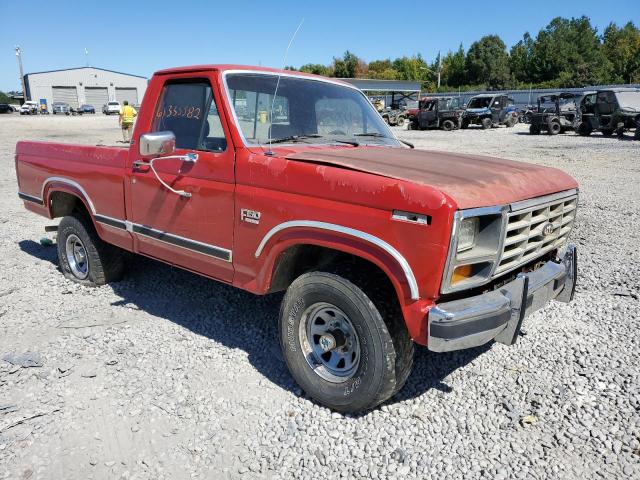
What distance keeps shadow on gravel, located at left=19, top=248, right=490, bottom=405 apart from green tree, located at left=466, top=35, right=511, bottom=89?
75.0 meters

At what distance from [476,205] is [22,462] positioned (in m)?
2.78

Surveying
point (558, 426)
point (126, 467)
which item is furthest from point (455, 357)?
point (126, 467)

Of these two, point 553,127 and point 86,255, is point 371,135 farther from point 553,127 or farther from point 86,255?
point 553,127

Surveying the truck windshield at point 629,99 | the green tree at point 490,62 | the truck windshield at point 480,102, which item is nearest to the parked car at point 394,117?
the truck windshield at point 480,102

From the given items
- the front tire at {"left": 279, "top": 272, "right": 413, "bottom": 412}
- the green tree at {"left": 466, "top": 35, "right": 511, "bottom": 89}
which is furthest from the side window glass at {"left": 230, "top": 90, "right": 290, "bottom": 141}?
the green tree at {"left": 466, "top": 35, "right": 511, "bottom": 89}

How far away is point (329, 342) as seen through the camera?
314 cm

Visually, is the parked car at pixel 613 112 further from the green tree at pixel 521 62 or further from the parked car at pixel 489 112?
the green tree at pixel 521 62

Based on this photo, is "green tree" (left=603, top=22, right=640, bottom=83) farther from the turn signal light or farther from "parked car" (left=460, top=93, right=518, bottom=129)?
the turn signal light

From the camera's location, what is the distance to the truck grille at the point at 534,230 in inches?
112

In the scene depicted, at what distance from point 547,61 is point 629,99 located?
175 feet

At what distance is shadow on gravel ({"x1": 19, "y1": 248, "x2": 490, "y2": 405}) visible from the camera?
11.8 feet

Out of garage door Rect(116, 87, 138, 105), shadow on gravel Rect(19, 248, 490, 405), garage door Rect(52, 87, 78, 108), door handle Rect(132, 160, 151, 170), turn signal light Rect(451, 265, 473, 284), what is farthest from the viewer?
garage door Rect(116, 87, 138, 105)

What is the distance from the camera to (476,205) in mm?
2574

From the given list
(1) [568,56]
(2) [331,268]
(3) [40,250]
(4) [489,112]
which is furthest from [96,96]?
(2) [331,268]
